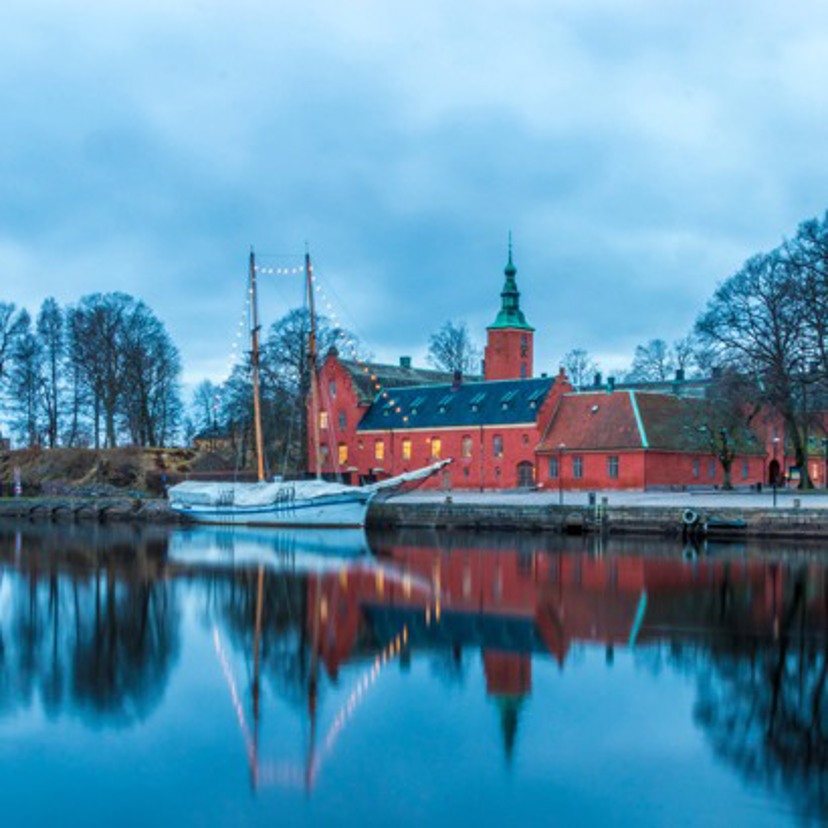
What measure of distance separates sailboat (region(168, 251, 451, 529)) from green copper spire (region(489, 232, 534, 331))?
17.0 metres

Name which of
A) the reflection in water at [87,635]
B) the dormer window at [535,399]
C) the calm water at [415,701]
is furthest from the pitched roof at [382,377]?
the calm water at [415,701]

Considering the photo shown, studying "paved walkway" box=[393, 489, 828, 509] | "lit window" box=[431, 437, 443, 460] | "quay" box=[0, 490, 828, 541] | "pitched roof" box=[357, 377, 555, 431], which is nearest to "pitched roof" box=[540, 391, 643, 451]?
"pitched roof" box=[357, 377, 555, 431]

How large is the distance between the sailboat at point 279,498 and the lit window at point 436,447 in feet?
20.8

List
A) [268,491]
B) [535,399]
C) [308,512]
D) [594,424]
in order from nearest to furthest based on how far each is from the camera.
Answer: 1. [308,512]
2. [268,491]
3. [594,424]
4. [535,399]

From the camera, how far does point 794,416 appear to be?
50375 millimetres

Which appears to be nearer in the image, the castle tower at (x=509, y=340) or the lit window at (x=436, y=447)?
the lit window at (x=436, y=447)

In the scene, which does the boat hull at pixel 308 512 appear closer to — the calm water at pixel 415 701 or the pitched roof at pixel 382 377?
the pitched roof at pixel 382 377

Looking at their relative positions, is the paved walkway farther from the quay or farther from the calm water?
the calm water

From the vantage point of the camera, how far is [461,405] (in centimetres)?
6303

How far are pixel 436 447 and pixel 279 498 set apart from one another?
43.8ft

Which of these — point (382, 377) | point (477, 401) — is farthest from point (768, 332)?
point (382, 377)

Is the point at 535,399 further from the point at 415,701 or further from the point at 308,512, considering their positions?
the point at 415,701

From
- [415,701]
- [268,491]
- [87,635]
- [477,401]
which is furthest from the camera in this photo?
[477,401]

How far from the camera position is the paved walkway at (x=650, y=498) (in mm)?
45438
